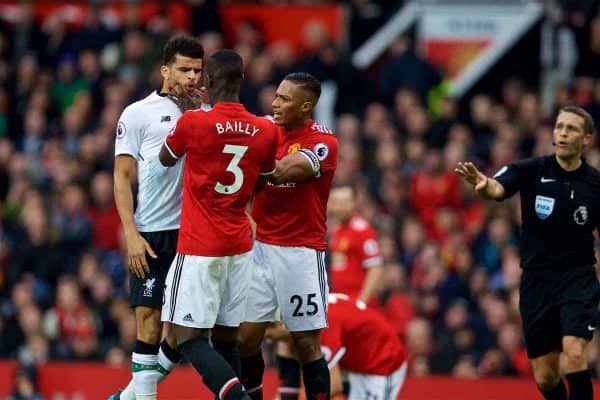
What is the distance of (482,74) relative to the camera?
64.0 feet

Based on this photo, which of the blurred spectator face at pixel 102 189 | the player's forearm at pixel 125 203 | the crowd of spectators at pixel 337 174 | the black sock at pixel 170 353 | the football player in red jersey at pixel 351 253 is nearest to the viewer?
the player's forearm at pixel 125 203

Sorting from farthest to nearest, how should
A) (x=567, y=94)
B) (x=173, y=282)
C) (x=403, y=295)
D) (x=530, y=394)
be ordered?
(x=567, y=94)
(x=403, y=295)
(x=530, y=394)
(x=173, y=282)

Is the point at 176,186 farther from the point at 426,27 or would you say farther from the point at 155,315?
the point at 426,27

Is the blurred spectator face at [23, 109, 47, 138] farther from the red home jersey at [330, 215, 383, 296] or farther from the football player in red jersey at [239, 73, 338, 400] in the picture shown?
the football player in red jersey at [239, 73, 338, 400]

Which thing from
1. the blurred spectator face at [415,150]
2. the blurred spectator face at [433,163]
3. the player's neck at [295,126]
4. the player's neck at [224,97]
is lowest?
the player's neck at [295,126]

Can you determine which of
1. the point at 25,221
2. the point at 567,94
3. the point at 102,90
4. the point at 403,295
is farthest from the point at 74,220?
the point at 567,94

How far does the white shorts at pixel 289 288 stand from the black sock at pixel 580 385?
1807mm

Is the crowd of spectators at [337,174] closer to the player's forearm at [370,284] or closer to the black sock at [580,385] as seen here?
the player's forearm at [370,284]

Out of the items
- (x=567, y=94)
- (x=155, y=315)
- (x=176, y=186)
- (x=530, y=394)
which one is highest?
(x=567, y=94)

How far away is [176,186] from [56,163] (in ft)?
30.9

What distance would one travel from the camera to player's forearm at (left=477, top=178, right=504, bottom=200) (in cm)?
1112

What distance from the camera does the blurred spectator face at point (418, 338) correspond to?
632 inches

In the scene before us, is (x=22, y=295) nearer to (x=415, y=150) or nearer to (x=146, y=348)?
(x=415, y=150)

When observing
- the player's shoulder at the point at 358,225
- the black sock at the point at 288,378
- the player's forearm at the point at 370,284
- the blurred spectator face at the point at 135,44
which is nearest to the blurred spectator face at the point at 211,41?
the blurred spectator face at the point at 135,44
